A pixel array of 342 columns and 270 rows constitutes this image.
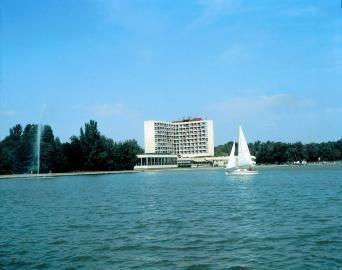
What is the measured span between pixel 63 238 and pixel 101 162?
13612 cm

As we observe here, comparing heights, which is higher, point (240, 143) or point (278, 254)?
point (240, 143)

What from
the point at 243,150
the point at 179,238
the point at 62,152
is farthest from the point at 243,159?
the point at 179,238

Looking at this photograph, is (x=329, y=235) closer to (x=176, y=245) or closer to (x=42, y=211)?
(x=176, y=245)

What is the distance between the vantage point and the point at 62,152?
5610 inches

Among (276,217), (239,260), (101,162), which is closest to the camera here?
(239,260)

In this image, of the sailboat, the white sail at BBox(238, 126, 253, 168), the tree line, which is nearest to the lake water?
the white sail at BBox(238, 126, 253, 168)

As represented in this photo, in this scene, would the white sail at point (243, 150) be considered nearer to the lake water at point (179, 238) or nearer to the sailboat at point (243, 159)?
the sailboat at point (243, 159)

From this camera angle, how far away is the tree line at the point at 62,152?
445 feet

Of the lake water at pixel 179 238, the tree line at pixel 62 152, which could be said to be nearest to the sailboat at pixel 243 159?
the tree line at pixel 62 152

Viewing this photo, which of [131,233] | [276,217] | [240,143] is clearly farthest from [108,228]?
[240,143]

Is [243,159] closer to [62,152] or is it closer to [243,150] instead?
[243,150]

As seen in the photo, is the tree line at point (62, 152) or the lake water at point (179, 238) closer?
the lake water at point (179, 238)

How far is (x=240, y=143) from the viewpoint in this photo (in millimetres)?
104188

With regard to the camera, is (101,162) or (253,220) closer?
(253,220)
